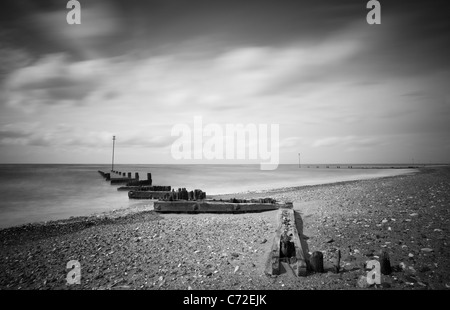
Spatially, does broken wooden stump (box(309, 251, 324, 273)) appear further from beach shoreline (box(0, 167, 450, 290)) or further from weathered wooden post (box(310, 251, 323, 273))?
beach shoreline (box(0, 167, 450, 290))

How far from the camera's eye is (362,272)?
456 cm

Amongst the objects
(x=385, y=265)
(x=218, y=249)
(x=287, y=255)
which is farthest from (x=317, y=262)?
(x=218, y=249)

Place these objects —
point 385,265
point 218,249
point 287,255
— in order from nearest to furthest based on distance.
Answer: point 385,265 < point 287,255 < point 218,249

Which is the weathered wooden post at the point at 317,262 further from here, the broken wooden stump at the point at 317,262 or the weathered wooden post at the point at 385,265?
the weathered wooden post at the point at 385,265

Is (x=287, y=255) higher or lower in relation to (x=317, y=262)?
lower

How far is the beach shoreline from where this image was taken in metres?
4.52

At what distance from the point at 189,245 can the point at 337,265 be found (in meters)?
3.81

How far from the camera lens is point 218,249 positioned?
6.10 m

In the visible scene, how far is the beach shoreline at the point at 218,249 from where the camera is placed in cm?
452

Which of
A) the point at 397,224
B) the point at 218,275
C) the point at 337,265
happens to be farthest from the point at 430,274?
the point at 218,275

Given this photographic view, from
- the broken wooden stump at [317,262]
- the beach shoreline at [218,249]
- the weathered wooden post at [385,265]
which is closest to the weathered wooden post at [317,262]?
the broken wooden stump at [317,262]

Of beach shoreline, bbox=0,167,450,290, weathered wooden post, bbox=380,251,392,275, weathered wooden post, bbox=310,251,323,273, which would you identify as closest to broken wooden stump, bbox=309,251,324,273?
weathered wooden post, bbox=310,251,323,273

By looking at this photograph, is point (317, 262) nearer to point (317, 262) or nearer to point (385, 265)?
point (317, 262)
